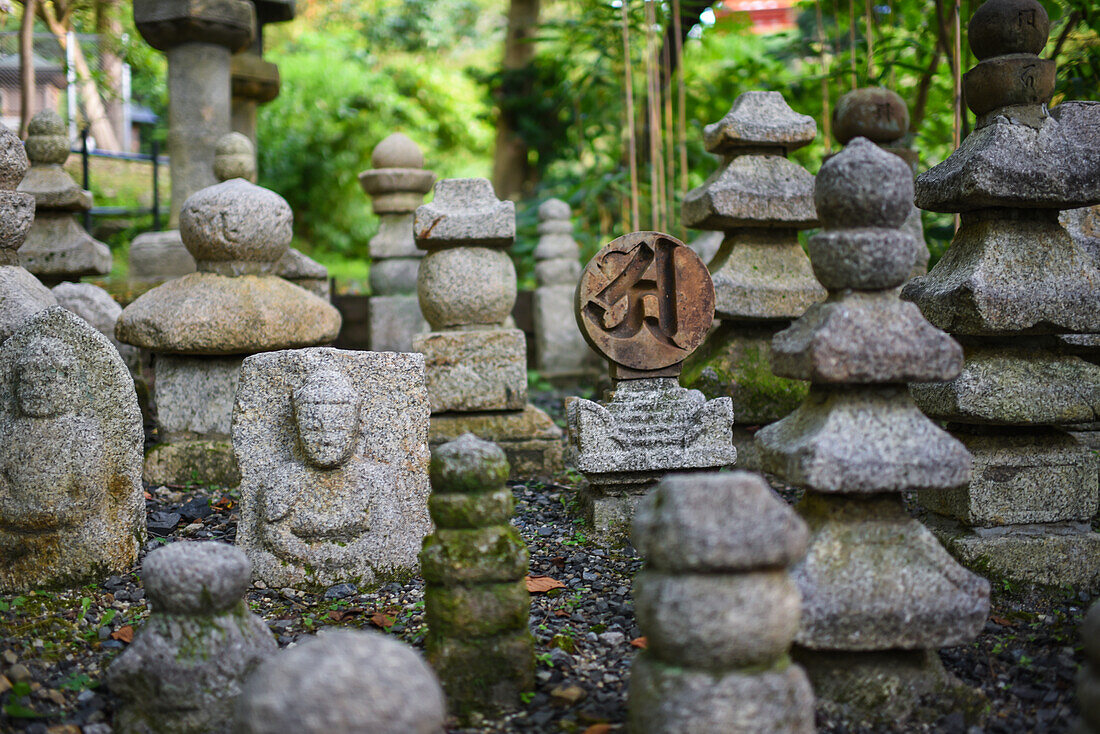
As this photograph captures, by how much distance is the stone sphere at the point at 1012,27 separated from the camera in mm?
3150

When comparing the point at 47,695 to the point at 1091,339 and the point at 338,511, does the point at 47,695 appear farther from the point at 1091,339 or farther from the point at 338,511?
the point at 1091,339

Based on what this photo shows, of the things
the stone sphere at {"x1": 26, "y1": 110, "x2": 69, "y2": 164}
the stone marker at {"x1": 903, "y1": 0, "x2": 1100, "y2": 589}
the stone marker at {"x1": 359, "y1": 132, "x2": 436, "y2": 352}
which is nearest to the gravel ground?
the stone marker at {"x1": 903, "y1": 0, "x2": 1100, "y2": 589}

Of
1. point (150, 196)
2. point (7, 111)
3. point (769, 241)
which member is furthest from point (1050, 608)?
point (7, 111)

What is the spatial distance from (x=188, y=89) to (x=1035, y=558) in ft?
19.9

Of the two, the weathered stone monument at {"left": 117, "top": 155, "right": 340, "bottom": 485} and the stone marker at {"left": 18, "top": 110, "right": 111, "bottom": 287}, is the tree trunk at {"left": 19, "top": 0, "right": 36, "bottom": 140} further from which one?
the weathered stone monument at {"left": 117, "top": 155, "right": 340, "bottom": 485}

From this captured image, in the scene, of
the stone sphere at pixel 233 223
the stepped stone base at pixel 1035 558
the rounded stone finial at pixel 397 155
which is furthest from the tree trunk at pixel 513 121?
the stepped stone base at pixel 1035 558

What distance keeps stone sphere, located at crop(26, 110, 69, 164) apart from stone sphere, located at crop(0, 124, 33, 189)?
2019 millimetres

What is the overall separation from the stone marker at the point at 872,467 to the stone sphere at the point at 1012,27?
3.91ft

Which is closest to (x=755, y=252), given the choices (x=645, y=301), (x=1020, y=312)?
(x=645, y=301)

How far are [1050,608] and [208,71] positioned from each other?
616cm

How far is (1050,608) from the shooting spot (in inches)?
118

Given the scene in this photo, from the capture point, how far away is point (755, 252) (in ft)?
15.3

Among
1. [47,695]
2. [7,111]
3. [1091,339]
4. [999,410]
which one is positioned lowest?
[47,695]

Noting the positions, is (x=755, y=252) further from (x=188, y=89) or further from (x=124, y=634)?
(x=188, y=89)
